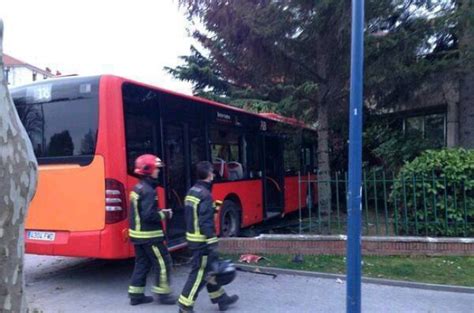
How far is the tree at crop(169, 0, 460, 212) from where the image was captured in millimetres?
8852

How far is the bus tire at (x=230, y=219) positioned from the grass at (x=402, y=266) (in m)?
1.31

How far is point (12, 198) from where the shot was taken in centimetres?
298

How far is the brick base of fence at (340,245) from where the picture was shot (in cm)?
798

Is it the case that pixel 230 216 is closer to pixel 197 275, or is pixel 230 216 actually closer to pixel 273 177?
pixel 273 177

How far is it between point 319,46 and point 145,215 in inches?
211

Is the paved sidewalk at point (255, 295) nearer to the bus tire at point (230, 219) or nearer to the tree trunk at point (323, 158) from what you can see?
the bus tire at point (230, 219)

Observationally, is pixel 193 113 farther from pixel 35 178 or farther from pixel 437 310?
pixel 35 178

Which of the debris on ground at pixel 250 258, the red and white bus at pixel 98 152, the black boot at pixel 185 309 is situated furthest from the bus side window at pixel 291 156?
the black boot at pixel 185 309

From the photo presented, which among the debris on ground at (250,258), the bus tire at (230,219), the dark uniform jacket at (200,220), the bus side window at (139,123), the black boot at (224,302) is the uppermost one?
the bus side window at (139,123)

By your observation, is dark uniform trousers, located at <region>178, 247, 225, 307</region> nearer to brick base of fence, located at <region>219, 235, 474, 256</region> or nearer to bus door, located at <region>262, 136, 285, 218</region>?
brick base of fence, located at <region>219, 235, 474, 256</region>

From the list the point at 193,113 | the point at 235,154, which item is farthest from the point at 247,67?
the point at 193,113

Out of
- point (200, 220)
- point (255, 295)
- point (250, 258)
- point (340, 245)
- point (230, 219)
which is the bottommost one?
point (255, 295)

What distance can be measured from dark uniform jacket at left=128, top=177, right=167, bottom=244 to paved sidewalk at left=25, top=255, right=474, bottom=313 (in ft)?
2.77

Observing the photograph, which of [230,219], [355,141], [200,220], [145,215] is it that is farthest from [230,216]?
[355,141]
